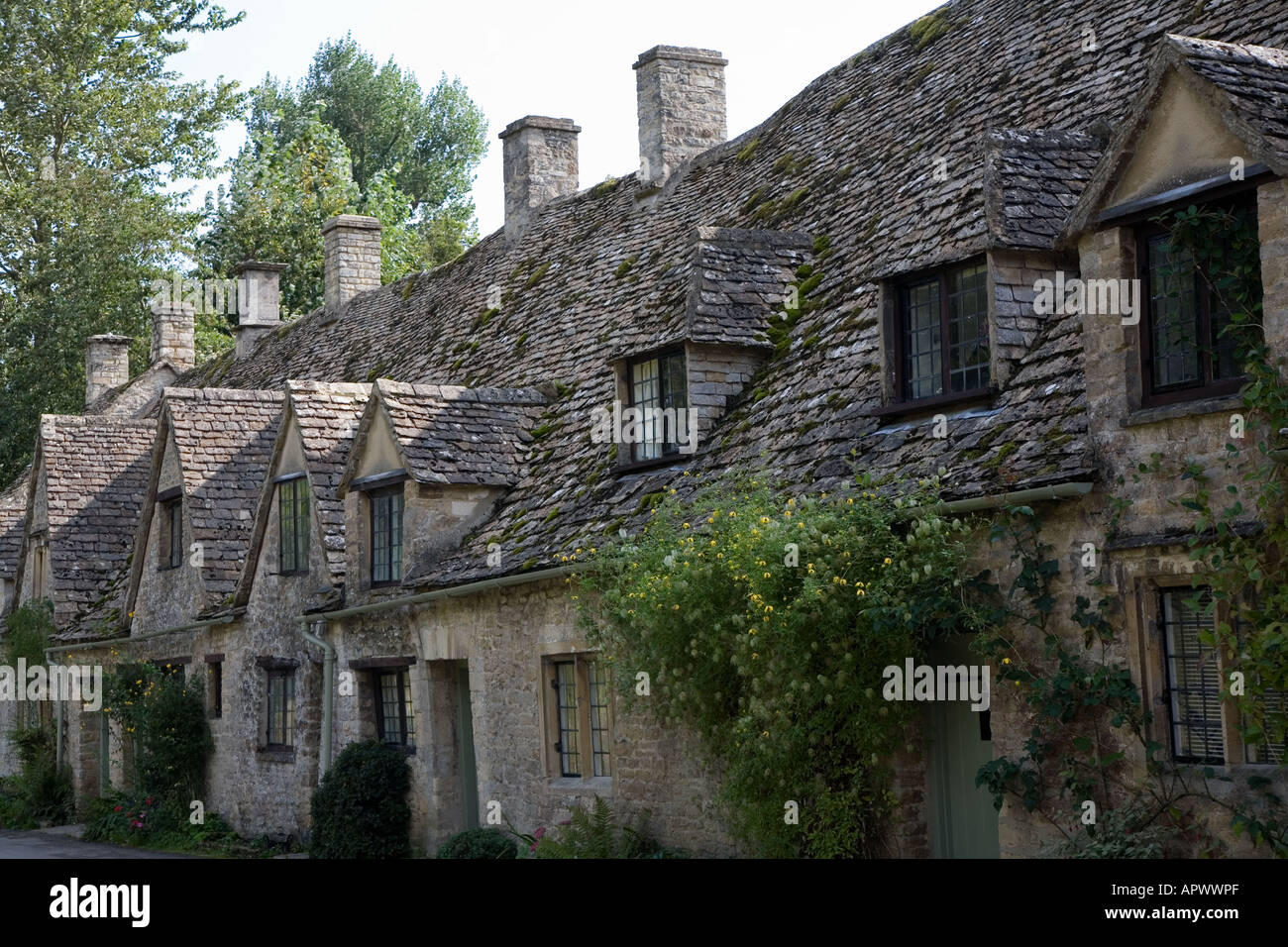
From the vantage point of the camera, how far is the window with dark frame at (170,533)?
24.7 meters

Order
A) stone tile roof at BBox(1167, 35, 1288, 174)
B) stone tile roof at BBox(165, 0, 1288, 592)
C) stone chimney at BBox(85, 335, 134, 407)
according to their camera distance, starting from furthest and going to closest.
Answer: stone chimney at BBox(85, 335, 134, 407) < stone tile roof at BBox(165, 0, 1288, 592) < stone tile roof at BBox(1167, 35, 1288, 174)

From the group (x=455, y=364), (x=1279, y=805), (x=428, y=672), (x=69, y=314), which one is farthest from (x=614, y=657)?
(x=69, y=314)

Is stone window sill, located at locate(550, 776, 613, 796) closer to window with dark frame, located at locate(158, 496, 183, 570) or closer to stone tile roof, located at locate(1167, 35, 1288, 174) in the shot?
stone tile roof, located at locate(1167, 35, 1288, 174)

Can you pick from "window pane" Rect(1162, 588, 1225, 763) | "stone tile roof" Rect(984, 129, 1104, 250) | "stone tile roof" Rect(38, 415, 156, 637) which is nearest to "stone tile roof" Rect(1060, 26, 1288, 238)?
"stone tile roof" Rect(984, 129, 1104, 250)

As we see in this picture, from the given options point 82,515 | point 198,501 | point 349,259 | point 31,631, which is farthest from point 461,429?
point 349,259

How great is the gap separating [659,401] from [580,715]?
303 cm

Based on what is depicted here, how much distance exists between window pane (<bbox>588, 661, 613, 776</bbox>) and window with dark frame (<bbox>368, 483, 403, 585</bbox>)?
11.9ft

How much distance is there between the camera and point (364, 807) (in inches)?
712

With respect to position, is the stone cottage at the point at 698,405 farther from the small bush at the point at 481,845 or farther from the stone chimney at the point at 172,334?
the stone chimney at the point at 172,334

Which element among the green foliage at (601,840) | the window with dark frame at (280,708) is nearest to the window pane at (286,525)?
the window with dark frame at (280,708)

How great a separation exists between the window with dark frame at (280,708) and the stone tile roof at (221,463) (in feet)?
6.45

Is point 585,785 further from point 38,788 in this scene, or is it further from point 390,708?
point 38,788

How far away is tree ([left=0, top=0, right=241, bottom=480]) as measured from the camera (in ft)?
133

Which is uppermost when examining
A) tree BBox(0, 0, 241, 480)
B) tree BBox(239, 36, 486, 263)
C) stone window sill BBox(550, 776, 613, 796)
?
tree BBox(239, 36, 486, 263)
